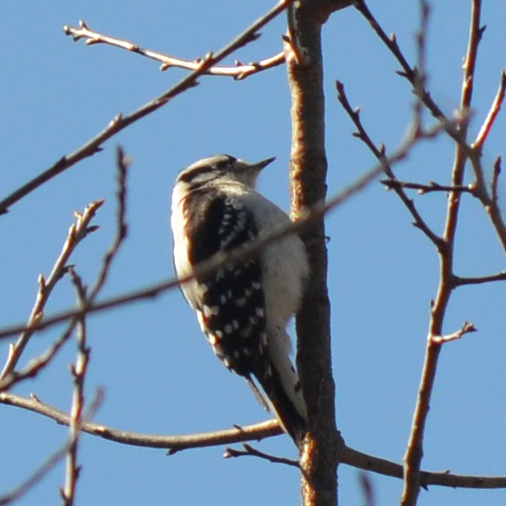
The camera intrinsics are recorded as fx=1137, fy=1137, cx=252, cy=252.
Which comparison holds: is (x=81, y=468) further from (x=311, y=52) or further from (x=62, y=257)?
(x=311, y=52)

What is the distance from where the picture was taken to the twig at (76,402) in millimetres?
2098

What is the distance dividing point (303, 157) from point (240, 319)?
113cm

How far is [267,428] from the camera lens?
4.95 metres

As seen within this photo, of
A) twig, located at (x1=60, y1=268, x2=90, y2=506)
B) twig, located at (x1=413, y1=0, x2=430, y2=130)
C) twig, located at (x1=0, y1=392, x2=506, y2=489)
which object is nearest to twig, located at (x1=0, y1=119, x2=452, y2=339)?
twig, located at (x1=60, y1=268, x2=90, y2=506)

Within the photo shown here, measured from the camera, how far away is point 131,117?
6.80 ft

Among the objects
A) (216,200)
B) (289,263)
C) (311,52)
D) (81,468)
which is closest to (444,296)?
(81,468)

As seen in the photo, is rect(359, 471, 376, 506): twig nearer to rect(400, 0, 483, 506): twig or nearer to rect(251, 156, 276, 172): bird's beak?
rect(400, 0, 483, 506): twig

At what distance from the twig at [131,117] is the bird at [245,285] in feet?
10.9

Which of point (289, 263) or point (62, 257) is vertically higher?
point (289, 263)

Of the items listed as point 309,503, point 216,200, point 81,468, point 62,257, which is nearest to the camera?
point 81,468

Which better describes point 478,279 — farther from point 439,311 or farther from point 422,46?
point 422,46

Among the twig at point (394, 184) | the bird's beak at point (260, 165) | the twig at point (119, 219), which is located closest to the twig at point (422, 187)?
the twig at point (394, 184)

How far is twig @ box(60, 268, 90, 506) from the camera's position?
2.10 meters

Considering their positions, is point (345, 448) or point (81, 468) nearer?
point (81, 468)
